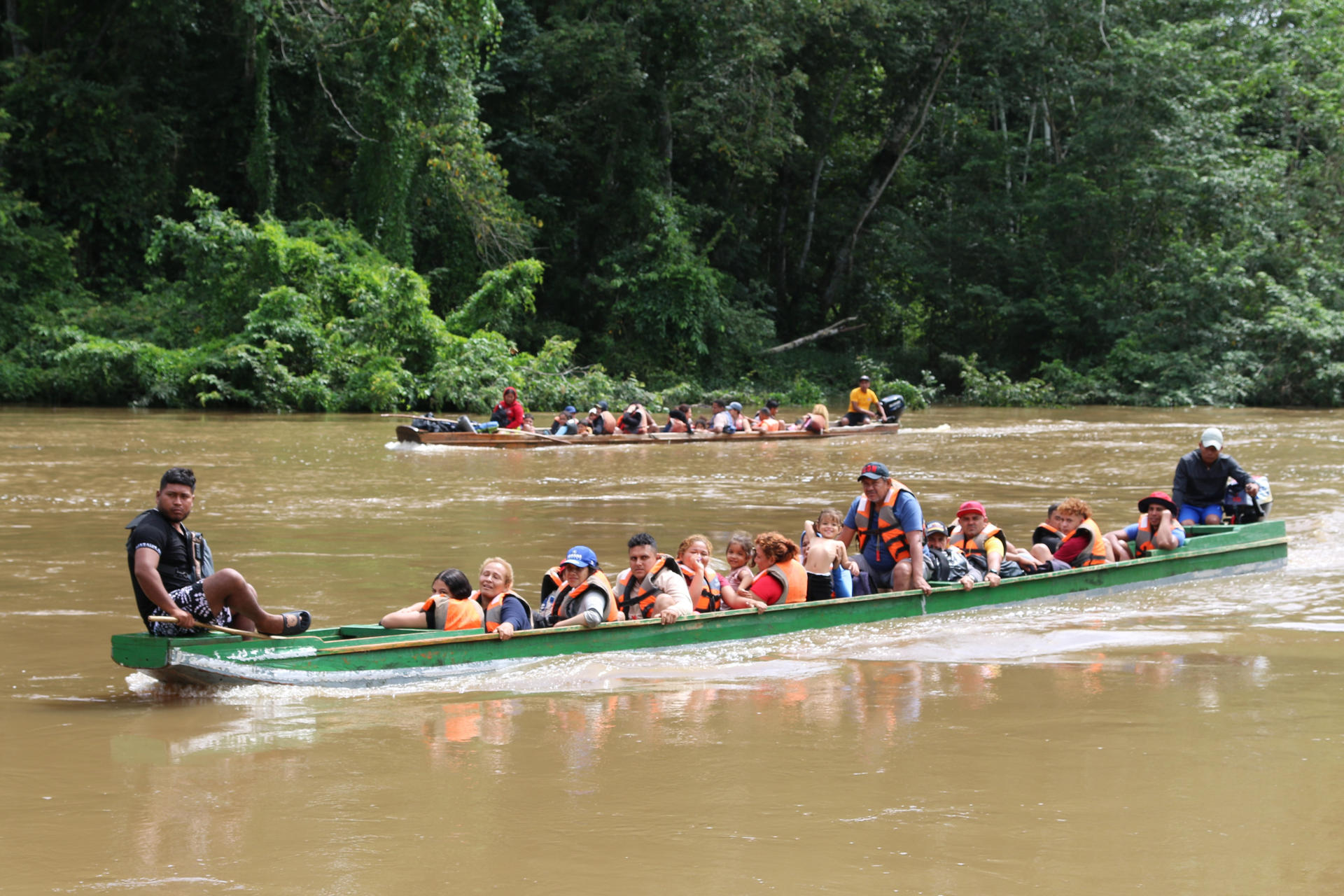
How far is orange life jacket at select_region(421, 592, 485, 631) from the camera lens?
7520 millimetres

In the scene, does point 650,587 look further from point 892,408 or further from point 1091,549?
point 892,408

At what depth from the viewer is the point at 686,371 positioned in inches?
1446

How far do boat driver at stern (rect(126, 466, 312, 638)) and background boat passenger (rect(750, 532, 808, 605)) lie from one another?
2984 mm

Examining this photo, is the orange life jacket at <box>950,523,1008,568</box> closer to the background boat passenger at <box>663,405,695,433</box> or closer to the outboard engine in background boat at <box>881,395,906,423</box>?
the background boat passenger at <box>663,405,695,433</box>

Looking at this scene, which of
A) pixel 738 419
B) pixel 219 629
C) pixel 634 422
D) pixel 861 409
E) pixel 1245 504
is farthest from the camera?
pixel 861 409

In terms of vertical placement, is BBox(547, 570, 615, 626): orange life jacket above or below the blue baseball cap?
below

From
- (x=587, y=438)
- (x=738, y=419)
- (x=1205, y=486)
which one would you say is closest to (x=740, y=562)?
(x=1205, y=486)

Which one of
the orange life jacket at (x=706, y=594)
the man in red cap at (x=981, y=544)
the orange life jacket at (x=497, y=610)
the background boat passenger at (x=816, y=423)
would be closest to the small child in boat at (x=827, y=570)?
the orange life jacket at (x=706, y=594)

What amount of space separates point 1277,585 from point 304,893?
8.74 m

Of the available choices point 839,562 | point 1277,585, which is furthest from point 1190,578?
point 839,562

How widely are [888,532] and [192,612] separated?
464 cm

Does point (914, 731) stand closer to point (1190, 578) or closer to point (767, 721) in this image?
point (767, 721)

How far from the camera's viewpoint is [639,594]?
8.15 m

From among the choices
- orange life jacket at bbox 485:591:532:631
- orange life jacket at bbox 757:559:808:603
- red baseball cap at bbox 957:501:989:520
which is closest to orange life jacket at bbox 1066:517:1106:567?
red baseball cap at bbox 957:501:989:520
